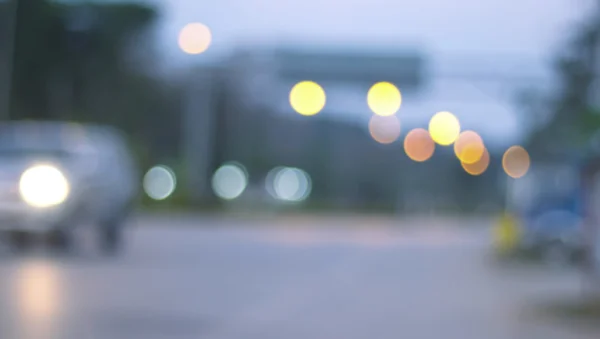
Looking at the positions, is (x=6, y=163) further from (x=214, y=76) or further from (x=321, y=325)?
(x=214, y=76)

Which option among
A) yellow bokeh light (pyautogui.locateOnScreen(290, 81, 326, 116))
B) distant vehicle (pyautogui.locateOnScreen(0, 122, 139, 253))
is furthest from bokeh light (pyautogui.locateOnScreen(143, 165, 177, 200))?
distant vehicle (pyautogui.locateOnScreen(0, 122, 139, 253))

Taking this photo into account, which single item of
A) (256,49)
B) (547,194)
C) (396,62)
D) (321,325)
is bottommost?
(321,325)

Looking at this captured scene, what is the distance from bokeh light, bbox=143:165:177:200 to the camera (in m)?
51.4

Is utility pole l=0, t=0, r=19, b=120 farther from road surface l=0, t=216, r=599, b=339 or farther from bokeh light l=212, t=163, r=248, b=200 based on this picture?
bokeh light l=212, t=163, r=248, b=200

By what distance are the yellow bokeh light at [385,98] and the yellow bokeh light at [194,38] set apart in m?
12.6

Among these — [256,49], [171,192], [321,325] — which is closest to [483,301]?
[321,325]

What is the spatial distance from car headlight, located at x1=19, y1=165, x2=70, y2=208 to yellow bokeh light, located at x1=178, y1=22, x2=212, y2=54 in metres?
24.0

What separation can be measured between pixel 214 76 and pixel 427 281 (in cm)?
3852

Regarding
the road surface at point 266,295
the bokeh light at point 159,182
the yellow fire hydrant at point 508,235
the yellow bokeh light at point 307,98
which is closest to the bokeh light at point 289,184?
the bokeh light at point 159,182

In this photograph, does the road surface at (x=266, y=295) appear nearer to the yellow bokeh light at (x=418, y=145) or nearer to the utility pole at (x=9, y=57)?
the utility pole at (x=9, y=57)

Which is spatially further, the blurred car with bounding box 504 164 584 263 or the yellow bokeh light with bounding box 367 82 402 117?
the yellow bokeh light with bounding box 367 82 402 117

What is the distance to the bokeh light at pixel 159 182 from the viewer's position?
5142 centimetres

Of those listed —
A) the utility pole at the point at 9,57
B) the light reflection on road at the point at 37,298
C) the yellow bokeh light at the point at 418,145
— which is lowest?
the light reflection on road at the point at 37,298

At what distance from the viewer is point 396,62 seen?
30.9m
